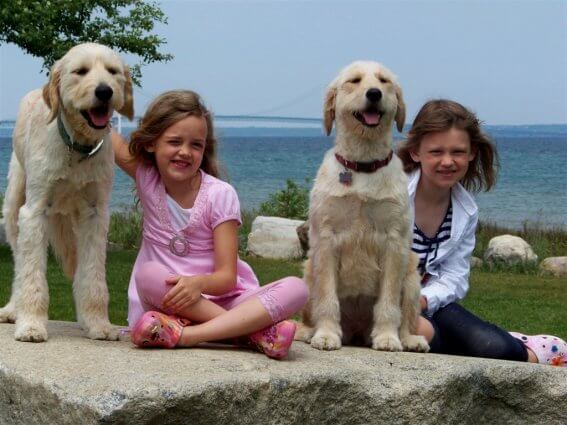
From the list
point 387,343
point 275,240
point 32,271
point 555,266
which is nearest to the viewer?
point 32,271

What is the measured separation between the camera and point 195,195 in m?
4.99

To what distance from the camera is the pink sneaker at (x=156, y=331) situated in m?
4.32

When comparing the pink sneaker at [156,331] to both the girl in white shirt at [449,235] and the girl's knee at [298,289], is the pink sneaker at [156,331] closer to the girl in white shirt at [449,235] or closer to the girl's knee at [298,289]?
the girl's knee at [298,289]

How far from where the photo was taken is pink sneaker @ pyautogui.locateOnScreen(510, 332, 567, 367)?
218 inches

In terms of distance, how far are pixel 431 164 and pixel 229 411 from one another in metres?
2.16

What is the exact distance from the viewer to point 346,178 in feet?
15.7

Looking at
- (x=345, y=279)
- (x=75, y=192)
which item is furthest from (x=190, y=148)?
(x=345, y=279)

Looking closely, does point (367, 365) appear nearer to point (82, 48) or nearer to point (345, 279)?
point (345, 279)

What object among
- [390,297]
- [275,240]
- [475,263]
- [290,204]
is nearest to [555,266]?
[475,263]

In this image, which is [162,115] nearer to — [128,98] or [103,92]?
[128,98]

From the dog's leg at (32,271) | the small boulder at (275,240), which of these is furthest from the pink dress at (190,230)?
the small boulder at (275,240)

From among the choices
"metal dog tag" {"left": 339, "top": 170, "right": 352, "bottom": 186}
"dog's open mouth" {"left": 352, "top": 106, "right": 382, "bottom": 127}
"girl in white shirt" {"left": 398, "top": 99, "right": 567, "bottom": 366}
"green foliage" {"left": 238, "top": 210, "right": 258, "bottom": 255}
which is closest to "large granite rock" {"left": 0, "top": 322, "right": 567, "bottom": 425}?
"girl in white shirt" {"left": 398, "top": 99, "right": 567, "bottom": 366}

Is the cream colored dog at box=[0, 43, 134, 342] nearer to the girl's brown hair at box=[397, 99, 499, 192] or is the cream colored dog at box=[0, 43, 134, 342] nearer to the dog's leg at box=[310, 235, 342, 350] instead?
the dog's leg at box=[310, 235, 342, 350]

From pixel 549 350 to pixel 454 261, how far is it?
31.7 inches
